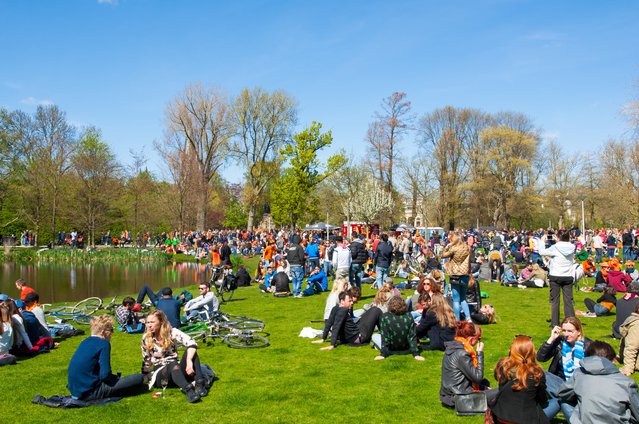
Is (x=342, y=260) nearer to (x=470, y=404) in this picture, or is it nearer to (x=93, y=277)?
(x=470, y=404)

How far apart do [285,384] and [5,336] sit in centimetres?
442

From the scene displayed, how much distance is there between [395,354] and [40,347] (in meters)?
5.91

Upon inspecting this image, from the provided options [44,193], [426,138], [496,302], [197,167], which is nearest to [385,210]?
[426,138]

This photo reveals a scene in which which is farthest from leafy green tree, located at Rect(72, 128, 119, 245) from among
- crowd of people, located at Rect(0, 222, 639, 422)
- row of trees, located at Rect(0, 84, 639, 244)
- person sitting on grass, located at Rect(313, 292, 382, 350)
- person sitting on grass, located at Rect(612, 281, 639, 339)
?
person sitting on grass, located at Rect(612, 281, 639, 339)

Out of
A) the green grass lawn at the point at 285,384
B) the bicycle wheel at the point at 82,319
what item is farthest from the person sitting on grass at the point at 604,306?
the bicycle wheel at the point at 82,319

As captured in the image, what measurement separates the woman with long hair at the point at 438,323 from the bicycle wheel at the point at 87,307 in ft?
28.0

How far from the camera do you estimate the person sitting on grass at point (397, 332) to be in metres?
7.91

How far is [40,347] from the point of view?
898 centimetres

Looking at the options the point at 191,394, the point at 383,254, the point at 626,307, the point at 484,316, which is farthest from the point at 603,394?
the point at 383,254

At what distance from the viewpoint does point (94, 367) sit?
19.9ft

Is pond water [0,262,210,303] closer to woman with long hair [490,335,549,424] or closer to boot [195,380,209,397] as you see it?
boot [195,380,209,397]

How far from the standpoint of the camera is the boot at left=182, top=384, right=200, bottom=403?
624 cm

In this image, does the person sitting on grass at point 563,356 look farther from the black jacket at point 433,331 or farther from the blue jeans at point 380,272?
the blue jeans at point 380,272

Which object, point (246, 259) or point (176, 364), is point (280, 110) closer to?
point (246, 259)
